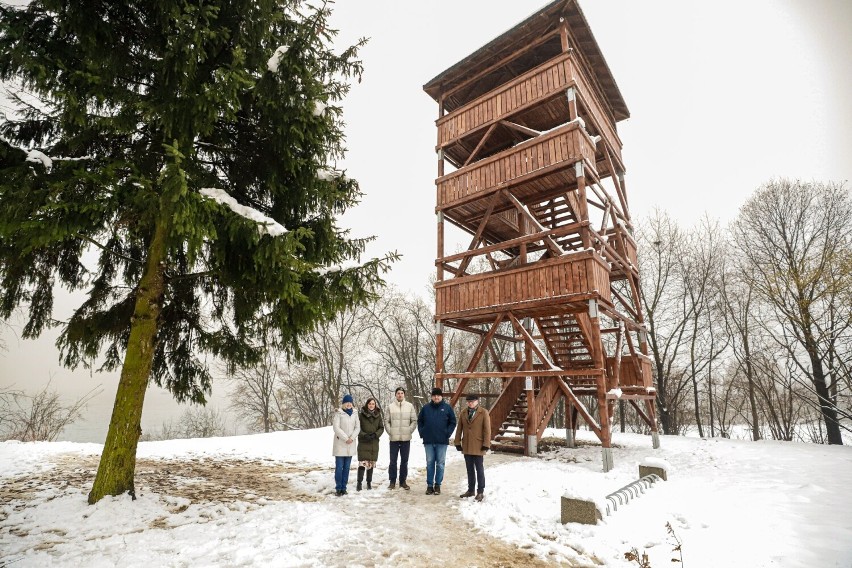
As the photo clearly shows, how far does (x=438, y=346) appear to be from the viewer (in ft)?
38.9

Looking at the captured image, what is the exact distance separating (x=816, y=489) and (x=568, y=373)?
449 centimetres

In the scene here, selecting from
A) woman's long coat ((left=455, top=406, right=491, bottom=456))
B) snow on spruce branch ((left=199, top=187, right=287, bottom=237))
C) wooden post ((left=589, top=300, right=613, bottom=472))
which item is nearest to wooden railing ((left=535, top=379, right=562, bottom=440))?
wooden post ((left=589, top=300, right=613, bottom=472))

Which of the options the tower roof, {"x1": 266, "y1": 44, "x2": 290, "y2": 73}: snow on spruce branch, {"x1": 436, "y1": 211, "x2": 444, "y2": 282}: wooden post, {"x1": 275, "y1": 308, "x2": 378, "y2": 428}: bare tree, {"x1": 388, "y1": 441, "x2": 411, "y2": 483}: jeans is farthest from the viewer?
{"x1": 275, "y1": 308, "x2": 378, "y2": 428}: bare tree

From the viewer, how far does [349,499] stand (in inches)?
250

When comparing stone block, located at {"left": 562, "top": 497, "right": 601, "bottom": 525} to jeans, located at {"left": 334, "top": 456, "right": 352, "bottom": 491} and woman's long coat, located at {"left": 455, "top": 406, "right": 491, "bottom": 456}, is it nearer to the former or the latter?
woman's long coat, located at {"left": 455, "top": 406, "right": 491, "bottom": 456}

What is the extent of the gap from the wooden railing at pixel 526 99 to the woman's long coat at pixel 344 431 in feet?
30.6

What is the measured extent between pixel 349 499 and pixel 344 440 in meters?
0.87

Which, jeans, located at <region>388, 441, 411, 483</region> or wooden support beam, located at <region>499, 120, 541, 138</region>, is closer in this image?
jeans, located at <region>388, 441, 411, 483</region>

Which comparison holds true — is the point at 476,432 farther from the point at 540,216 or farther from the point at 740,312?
the point at 740,312

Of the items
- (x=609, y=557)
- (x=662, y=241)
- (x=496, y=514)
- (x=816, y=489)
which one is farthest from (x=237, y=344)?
(x=662, y=241)

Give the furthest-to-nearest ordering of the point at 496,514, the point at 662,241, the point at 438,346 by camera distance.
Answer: the point at 662,241, the point at 438,346, the point at 496,514

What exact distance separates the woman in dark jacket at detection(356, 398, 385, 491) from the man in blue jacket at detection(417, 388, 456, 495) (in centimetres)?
83

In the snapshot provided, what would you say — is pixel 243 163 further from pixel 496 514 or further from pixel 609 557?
pixel 609 557

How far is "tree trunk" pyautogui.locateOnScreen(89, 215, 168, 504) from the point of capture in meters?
5.59
